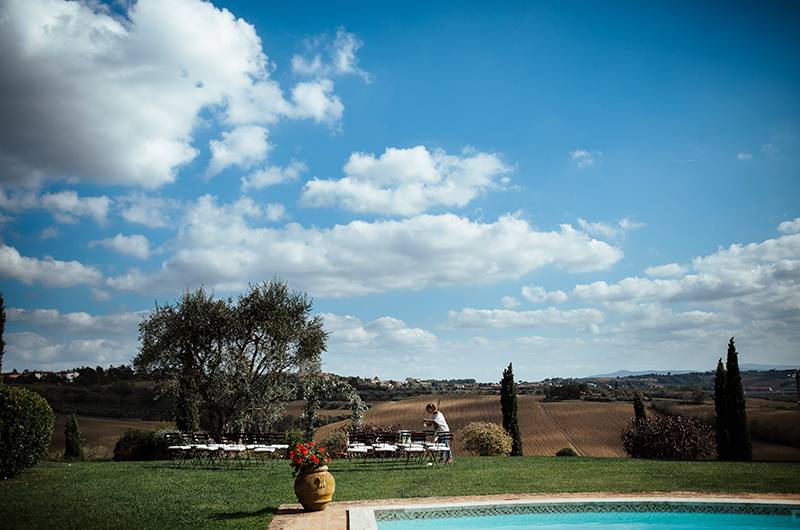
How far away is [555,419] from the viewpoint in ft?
134

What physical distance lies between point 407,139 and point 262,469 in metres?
10.3

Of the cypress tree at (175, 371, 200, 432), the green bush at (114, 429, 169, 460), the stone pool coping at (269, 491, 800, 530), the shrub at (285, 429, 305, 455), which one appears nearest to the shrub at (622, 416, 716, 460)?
the stone pool coping at (269, 491, 800, 530)

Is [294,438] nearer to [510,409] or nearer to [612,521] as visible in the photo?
[510,409]

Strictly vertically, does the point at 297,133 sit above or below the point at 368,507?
above

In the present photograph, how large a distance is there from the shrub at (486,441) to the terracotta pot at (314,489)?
13668 millimetres

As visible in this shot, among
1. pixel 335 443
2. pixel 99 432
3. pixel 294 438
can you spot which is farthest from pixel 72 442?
pixel 99 432

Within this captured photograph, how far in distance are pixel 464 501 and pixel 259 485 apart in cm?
489

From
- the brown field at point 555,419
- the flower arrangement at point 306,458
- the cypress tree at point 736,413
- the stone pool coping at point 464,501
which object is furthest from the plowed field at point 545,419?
the flower arrangement at point 306,458

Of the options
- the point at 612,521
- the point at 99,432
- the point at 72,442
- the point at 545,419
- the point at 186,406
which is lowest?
the point at 545,419

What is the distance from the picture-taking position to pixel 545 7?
16.0 meters

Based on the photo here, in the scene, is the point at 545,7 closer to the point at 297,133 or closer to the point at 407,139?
the point at 407,139

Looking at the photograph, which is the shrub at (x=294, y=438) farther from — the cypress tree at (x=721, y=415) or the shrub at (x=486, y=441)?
the cypress tree at (x=721, y=415)

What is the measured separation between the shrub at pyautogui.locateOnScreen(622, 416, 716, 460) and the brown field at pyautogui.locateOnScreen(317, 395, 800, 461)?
30.5ft

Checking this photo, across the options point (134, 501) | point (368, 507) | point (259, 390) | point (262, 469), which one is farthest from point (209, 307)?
point (368, 507)
